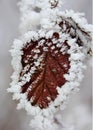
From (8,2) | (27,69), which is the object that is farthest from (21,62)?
(8,2)

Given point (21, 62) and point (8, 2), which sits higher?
point (8, 2)

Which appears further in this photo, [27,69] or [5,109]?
[5,109]

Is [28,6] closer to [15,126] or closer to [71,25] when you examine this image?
[71,25]

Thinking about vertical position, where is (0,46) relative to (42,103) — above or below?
above

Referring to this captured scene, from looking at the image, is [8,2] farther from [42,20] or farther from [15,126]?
[15,126]

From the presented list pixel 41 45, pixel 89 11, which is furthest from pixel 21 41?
pixel 89 11

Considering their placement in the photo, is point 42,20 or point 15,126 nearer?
point 42,20
